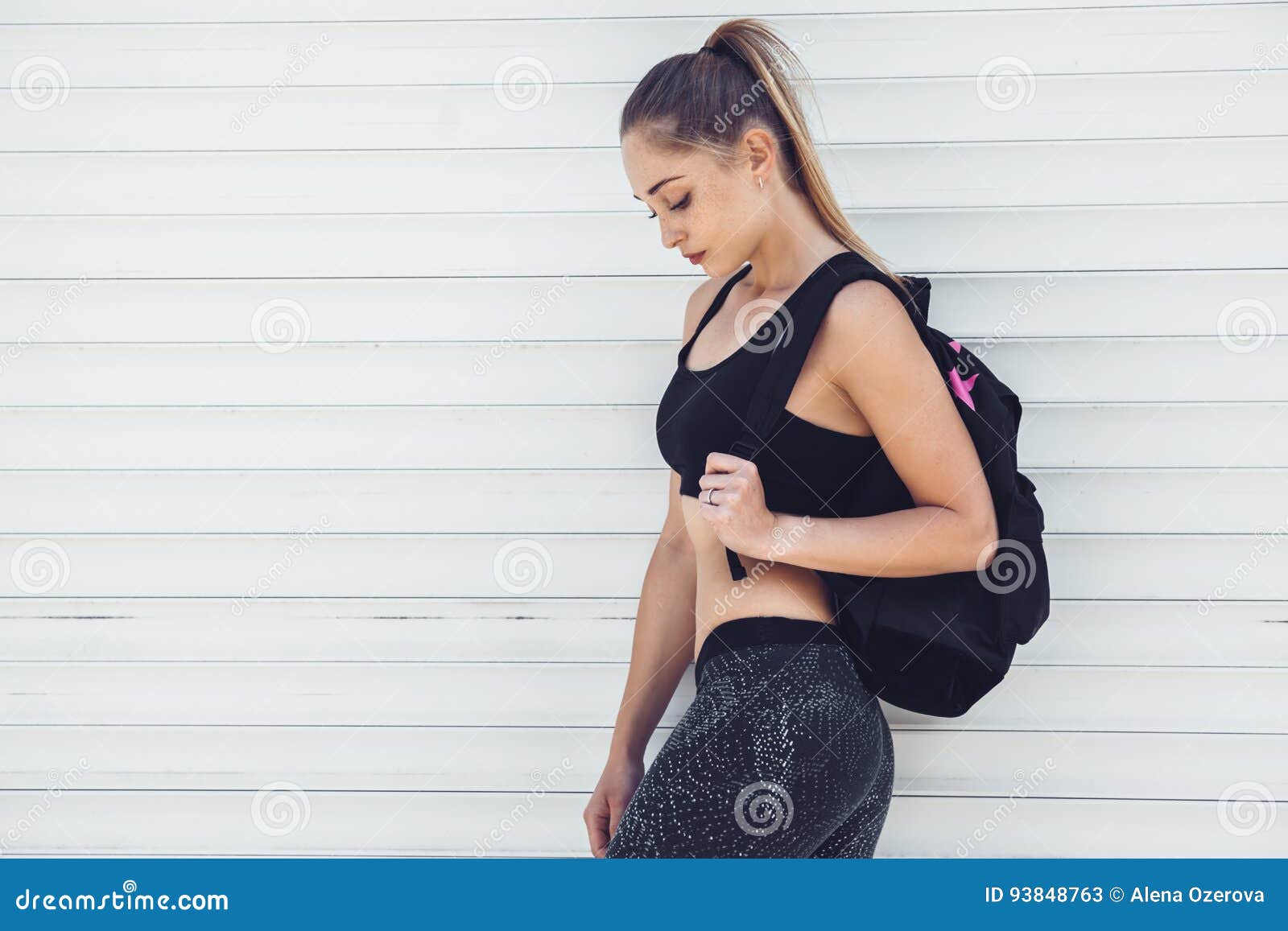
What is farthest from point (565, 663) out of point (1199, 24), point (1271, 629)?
point (1199, 24)

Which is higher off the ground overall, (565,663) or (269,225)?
(269,225)

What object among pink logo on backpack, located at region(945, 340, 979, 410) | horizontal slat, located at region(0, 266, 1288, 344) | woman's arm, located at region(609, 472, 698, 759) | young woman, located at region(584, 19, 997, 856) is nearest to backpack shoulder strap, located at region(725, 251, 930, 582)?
young woman, located at region(584, 19, 997, 856)

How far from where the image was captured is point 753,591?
1760 millimetres

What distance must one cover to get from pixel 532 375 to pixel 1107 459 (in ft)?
4.47

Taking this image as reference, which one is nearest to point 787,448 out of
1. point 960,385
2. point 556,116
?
point 960,385

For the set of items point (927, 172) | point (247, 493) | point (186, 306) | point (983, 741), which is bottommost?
point (983, 741)

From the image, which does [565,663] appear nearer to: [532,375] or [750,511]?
[532,375]

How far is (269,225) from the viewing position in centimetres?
239

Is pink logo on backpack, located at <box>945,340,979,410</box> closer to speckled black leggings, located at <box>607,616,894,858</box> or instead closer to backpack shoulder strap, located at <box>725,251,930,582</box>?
backpack shoulder strap, located at <box>725,251,930,582</box>

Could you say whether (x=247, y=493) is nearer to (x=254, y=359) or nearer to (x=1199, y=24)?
(x=254, y=359)

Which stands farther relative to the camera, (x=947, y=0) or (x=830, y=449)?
(x=947, y=0)

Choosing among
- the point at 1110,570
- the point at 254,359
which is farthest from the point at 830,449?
the point at 254,359

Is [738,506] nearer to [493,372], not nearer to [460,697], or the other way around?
[493,372]

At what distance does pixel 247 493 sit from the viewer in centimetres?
244
